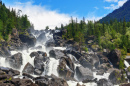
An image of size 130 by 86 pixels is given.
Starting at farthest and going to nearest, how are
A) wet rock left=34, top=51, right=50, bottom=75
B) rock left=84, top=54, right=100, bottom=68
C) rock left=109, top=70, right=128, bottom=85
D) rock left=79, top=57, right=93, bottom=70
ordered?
rock left=84, top=54, right=100, bottom=68, rock left=79, top=57, right=93, bottom=70, wet rock left=34, top=51, right=50, bottom=75, rock left=109, top=70, right=128, bottom=85

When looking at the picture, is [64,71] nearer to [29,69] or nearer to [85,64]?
[29,69]

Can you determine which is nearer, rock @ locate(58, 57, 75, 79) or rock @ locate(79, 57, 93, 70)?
rock @ locate(58, 57, 75, 79)

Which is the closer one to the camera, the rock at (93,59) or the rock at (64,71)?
the rock at (64,71)

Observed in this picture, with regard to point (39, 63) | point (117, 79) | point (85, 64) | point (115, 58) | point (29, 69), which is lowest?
point (117, 79)

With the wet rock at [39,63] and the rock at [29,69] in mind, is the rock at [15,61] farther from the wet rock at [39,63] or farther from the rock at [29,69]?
the wet rock at [39,63]

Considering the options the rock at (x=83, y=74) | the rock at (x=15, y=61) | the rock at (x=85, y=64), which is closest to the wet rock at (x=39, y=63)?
the rock at (x=15, y=61)

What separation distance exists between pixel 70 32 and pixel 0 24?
5720 centimetres

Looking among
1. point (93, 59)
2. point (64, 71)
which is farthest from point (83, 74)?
point (93, 59)

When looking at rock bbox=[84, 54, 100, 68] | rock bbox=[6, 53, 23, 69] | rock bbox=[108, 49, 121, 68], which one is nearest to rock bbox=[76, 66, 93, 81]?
rock bbox=[84, 54, 100, 68]

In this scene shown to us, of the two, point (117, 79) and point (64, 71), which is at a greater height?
point (64, 71)

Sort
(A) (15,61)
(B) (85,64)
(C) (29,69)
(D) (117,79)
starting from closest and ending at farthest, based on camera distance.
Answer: (D) (117,79) → (C) (29,69) → (A) (15,61) → (B) (85,64)

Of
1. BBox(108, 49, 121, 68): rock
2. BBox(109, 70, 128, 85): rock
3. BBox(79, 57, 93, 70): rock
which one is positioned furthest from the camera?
BBox(108, 49, 121, 68): rock

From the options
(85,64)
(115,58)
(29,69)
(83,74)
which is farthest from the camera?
(115,58)

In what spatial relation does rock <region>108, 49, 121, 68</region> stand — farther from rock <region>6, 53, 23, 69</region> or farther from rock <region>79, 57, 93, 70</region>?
rock <region>6, 53, 23, 69</region>
